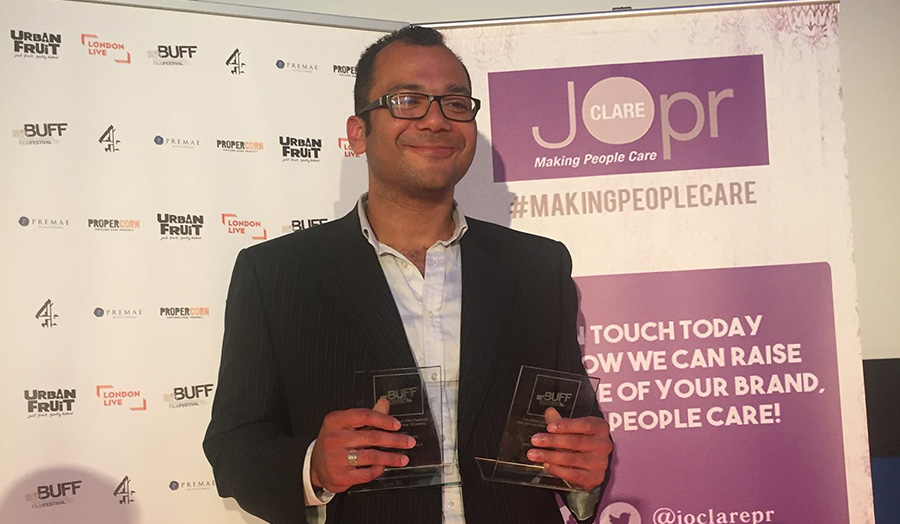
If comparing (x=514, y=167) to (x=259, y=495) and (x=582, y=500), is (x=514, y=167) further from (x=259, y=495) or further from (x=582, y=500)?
(x=259, y=495)

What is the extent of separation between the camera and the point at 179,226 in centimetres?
282

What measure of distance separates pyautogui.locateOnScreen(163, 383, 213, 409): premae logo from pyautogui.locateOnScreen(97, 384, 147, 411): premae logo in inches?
3.3

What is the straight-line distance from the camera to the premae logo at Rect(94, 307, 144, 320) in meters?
2.70

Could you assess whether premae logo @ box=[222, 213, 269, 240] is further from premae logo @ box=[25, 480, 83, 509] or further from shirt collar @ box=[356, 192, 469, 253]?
premae logo @ box=[25, 480, 83, 509]

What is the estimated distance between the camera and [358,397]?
6.94 ft

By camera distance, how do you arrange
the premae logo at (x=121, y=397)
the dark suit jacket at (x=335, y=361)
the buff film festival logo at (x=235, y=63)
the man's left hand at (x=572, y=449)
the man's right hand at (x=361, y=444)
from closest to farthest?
1. the man's right hand at (x=361, y=444)
2. the man's left hand at (x=572, y=449)
3. the dark suit jacket at (x=335, y=361)
4. the premae logo at (x=121, y=397)
5. the buff film festival logo at (x=235, y=63)

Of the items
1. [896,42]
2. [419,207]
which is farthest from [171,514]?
[896,42]

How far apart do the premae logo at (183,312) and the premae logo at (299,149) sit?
2.08ft

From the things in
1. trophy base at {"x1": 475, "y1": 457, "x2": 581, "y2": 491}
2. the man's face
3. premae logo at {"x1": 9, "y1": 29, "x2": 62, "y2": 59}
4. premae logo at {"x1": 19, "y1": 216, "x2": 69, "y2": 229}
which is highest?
premae logo at {"x1": 9, "y1": 29, "x2": 62, "y2": 59}

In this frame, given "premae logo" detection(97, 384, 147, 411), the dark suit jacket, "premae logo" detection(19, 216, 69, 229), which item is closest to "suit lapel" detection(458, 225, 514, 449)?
the dark suit jacket

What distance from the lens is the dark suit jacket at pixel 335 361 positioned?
208cm

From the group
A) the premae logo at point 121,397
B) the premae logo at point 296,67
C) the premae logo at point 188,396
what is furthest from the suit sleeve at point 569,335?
the premae logo at point 121,397

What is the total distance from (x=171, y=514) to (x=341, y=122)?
5.15 feet

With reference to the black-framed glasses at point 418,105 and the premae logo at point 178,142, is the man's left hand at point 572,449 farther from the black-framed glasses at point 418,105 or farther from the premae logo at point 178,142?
the premae logo at point 178,142
